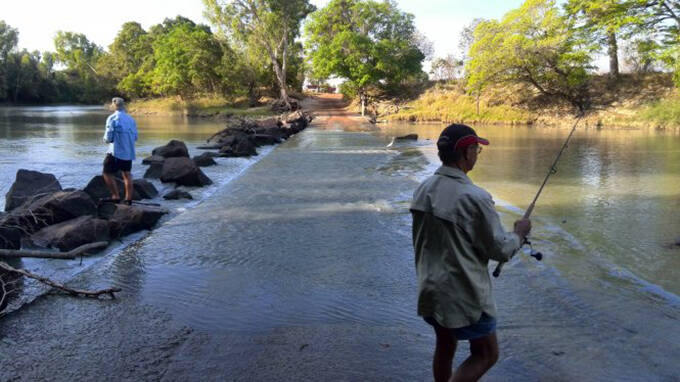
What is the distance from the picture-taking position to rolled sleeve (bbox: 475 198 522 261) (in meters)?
2.68

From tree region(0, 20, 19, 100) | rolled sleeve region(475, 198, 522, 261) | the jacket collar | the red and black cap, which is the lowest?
rolled sleeve region(475, 198, 522, 261)

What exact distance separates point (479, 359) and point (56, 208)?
6519 mm

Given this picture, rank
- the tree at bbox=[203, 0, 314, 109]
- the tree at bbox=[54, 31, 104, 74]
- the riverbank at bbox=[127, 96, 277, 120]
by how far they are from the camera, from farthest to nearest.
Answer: the tree at bbox=[54, 31, 104, 74] < the riverbank at bbox=[127, 96, 277, 120] < the tree at bbox=[203, 0, 314, 109]

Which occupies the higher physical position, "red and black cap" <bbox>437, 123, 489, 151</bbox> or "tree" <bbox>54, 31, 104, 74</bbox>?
"tree" <bbox>54, 31, 104, 74</bbox>

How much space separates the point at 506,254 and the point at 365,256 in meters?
3.98

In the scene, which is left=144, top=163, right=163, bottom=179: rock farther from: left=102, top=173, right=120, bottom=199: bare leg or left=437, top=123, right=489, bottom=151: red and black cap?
left=437, top=123, right=489, bottom=151: red and black cap

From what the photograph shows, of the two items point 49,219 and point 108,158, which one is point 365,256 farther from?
point 108,158

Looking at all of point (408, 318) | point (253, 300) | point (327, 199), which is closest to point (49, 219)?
point (253, 300)

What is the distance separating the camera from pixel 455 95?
156 feet

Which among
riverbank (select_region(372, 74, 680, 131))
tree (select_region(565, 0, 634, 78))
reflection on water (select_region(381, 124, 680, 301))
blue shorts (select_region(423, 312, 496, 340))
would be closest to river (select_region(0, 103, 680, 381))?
reflection on water (select_region(381, 124, 680, 301))

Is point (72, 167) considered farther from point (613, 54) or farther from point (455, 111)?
point (613, 54)

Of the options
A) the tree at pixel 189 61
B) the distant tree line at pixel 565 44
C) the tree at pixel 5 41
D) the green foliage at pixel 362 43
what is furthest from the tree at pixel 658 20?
the tree at pixel 5 41

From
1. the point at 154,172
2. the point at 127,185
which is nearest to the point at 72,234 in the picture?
the point at 127,185

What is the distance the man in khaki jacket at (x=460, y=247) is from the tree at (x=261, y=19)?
47173 millimetres
